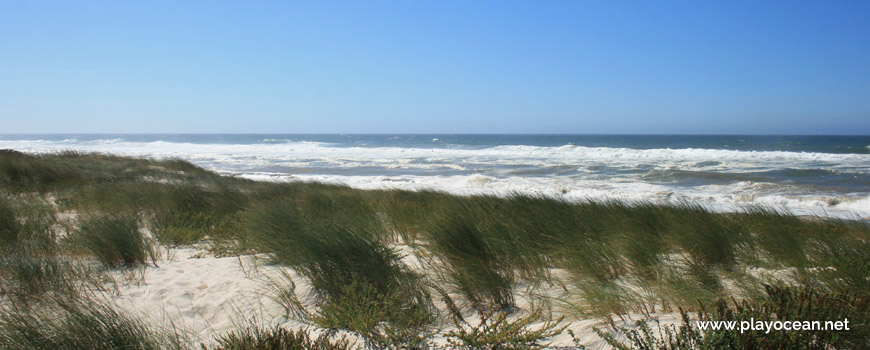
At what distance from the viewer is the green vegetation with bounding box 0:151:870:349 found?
2.51 meters

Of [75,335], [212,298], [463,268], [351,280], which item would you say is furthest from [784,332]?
[212,298]

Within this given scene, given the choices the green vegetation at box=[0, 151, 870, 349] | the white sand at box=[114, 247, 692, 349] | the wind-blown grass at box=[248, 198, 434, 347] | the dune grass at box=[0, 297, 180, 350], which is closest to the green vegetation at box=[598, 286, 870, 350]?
the green vegetation at box=[0, 151, 870, 349]

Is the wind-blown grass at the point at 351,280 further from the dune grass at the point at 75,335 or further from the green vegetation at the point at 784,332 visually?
the green vegetation at the point at 784,332

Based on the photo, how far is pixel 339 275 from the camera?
11.6ft

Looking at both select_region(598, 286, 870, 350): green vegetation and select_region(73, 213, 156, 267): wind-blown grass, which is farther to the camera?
select_region(73, 213, 156, 267): wind-blown grass

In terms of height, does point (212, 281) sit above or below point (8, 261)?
below

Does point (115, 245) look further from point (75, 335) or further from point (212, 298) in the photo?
point (75, 335)

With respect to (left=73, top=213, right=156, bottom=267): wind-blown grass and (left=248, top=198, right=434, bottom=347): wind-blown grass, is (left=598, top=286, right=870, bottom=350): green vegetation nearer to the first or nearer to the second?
(left=248, top=198, right=434, bottom=347): wind-blown grass

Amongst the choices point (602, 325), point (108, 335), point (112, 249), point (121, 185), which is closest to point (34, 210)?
point (121, 185)

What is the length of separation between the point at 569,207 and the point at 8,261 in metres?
6.39

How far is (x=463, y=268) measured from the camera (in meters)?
3.66

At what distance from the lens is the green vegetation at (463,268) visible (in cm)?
251

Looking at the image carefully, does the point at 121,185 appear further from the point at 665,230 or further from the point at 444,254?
the point at 665,230

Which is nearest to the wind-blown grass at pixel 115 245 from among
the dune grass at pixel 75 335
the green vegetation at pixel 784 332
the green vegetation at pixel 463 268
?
the green vegetation at pixel 463 268
